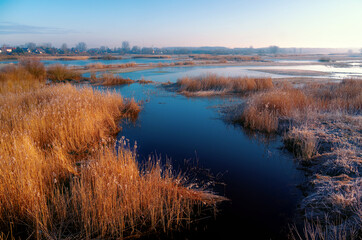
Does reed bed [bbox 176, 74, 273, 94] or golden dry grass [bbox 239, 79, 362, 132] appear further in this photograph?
reed bed [bbox 176, 74, 273, 94]

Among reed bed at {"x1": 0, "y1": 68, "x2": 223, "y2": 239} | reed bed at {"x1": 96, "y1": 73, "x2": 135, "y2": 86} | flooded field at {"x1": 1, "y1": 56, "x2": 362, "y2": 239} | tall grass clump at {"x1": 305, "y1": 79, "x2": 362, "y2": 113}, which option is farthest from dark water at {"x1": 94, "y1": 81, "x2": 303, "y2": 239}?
reed bed at {"x1": 96, "y1": 73, "x2": 135, "y2": 86}

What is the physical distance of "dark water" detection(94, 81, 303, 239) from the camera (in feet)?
13.2

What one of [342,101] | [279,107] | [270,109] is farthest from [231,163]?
[342,101]

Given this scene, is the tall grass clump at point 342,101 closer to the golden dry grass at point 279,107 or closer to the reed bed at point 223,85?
the golden dry grass at point 279,107

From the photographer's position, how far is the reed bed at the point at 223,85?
1708cm

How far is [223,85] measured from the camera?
17859mm

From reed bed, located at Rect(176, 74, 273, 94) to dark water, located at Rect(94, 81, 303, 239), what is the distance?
5178 mm

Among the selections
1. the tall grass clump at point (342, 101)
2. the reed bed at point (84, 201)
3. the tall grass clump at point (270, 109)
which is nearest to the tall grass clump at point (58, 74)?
the tall grass clump at point (270, 109)

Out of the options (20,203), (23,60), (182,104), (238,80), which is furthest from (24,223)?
(23,60)

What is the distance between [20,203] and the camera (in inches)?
139

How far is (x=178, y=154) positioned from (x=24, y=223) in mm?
4356

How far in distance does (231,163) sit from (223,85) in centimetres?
1228

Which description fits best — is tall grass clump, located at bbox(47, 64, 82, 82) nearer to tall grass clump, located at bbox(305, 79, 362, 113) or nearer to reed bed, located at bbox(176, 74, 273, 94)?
reed bed, located at bbox(176, 74, 273, 94)

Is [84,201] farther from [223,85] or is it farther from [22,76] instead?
[22,76]
